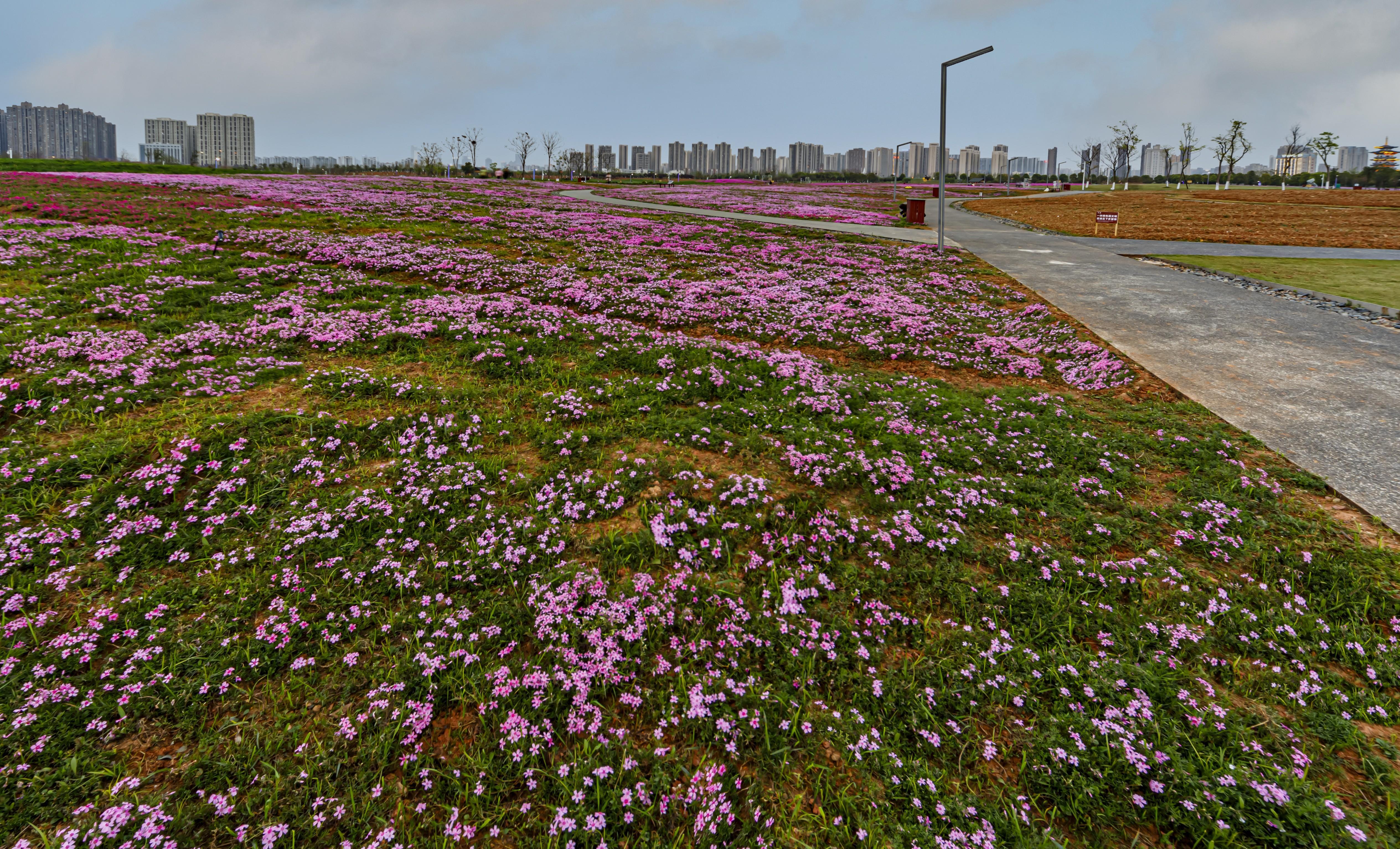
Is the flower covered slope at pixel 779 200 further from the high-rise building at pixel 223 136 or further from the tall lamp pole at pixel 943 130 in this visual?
the high-rise building at pixel 223 136

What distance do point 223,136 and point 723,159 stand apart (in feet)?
472

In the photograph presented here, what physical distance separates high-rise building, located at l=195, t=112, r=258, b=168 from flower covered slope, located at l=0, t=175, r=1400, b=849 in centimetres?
20965

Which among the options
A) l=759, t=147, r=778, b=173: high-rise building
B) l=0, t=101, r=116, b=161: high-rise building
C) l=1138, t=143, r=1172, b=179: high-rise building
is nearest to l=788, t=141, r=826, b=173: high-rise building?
l=759, t=147, r=778, b=173: high-rise building

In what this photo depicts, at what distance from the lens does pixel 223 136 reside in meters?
161

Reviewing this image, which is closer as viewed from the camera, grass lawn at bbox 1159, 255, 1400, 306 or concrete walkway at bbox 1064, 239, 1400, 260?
grass lawn at bbox 1159, 255, 1400, 306

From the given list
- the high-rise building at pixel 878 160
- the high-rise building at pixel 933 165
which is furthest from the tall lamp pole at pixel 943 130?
the high-rise building at pixel 878 160

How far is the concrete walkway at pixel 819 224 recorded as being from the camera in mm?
24375

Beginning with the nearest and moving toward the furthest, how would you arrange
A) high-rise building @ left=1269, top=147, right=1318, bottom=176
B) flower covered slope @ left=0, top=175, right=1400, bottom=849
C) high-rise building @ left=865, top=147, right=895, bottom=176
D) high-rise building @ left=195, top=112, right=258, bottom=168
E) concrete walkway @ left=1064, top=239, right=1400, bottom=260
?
flower covered slope @ left=0, top=175, right=1400, bottom=849 < concrete walkway @ left=1064, top=239, right=1400, bottom=260 < high-rise building @ left=1269, top=147, right=1318, bottom=176 < high-rise building @ left=195, top=112, right=258, bottom=168 < high-rise building @ left=865, top=147, right=895, bottom=176

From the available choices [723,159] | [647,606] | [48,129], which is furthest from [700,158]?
[48,129]

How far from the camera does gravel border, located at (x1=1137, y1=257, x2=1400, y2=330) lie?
1107 cm

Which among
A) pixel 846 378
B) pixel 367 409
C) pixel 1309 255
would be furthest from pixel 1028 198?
pixel 367 409

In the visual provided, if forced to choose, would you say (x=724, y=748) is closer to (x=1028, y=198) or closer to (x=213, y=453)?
(x=213, y=453)

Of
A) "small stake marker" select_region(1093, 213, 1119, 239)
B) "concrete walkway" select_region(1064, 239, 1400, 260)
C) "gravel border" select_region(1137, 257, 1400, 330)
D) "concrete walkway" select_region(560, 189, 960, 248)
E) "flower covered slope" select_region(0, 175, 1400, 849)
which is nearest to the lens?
"flower covered slope" select_region(0, 175, 1400, 849)

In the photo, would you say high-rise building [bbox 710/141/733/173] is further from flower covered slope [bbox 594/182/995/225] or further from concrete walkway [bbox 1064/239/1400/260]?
concrete walkway [bbox 1064/239/1400/260]
